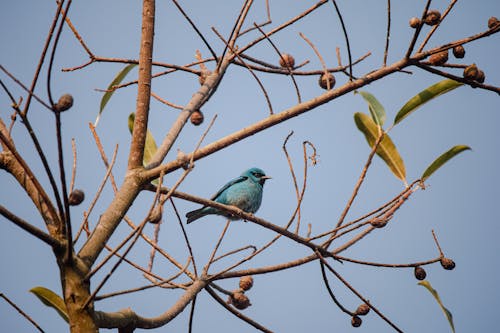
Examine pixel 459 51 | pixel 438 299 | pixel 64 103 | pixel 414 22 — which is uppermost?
pixel 414 22

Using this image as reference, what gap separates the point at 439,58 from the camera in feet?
9.59

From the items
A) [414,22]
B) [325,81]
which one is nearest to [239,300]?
[325,81]

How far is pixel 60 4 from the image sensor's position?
209 centimetres

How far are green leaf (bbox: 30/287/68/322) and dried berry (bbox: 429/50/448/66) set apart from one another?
2356mm

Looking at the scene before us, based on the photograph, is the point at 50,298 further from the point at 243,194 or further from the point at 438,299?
the point at 243,194

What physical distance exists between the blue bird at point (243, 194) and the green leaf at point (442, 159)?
13.9ft

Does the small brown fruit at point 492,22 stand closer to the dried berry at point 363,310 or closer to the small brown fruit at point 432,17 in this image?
the small brown fruit at point 432,17

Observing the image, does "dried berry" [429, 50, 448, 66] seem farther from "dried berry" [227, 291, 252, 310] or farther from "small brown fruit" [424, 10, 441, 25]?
"dried berry" [227, 291, 252, 310]

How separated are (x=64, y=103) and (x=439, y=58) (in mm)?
1972

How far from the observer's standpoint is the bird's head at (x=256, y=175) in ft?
26.9

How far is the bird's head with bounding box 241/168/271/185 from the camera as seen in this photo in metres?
8.21

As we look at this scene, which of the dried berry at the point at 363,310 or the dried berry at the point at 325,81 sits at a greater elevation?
the dried berry at the point at 325,81

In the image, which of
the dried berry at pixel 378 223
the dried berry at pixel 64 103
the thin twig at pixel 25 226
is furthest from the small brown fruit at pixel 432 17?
the thin twig at pixel 25 226

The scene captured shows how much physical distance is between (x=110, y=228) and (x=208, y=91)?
45.4 inches
